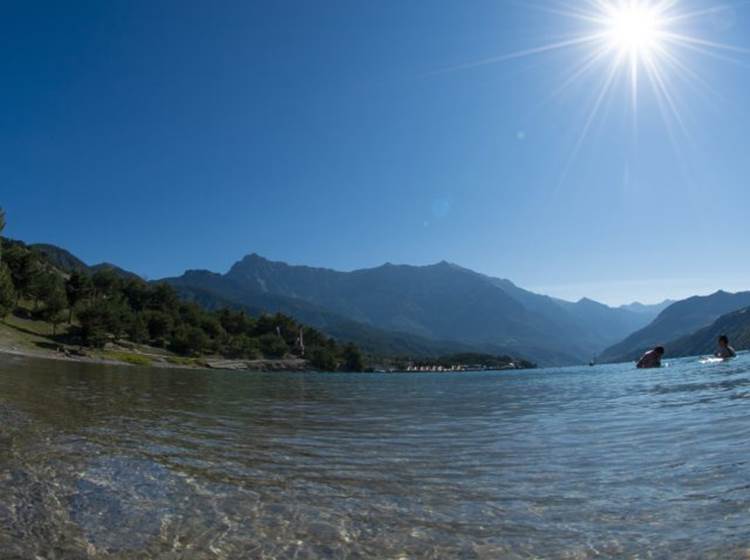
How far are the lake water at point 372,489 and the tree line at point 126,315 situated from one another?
312ft

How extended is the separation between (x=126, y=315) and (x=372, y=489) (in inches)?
5118

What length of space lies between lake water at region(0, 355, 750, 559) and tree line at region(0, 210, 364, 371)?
312 ft

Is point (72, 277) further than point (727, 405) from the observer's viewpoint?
Yes

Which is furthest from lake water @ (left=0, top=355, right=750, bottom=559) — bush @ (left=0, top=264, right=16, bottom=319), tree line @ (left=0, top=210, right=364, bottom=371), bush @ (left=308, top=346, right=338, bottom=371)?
bush @ (left=308, top=346, right=338, bottom=371)

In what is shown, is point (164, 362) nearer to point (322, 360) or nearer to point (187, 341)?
point (187, 341)

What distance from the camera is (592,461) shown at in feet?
35.3

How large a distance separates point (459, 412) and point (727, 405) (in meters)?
10.3

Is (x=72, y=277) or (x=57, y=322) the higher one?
(x=72, y=277)

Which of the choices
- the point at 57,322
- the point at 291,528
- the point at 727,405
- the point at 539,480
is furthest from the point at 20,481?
the point at 57,322

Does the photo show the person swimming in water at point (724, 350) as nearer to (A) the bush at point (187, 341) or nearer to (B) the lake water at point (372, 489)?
(B) the lake water at point (372, 489)

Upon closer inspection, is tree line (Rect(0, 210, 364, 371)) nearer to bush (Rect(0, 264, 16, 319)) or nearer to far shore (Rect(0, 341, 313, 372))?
bush (Rect(0, 264, 16, 319))

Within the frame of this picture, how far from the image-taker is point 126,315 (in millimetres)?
123062

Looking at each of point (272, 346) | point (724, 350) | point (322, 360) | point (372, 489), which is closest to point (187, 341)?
point (272, 346)

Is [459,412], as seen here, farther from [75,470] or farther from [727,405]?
[75,470]
